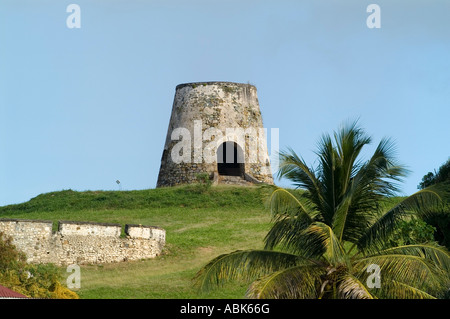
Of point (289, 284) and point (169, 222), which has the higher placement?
point (289, 284)

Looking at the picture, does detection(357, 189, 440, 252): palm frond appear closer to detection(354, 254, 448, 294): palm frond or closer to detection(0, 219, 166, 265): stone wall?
detection(354, 254, 448, 294): palm frond

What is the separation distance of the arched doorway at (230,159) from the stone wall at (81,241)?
16.4 metres

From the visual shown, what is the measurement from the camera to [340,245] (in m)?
14.6

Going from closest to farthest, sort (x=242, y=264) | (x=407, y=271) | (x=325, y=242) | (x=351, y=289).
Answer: (x=351, y=289)
(x=407, y=271)
(x=325, y=242)
(x=242, y=264)

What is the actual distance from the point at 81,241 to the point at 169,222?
642 centimetres


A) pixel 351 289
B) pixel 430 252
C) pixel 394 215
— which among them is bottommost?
pixel 351 289

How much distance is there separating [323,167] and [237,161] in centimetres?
2782

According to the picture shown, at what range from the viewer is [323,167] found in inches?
628

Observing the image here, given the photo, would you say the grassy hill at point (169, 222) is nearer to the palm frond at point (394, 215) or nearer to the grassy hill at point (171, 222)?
the grassy hill at point (171, 222)

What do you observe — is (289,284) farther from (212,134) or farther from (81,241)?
(212,134)

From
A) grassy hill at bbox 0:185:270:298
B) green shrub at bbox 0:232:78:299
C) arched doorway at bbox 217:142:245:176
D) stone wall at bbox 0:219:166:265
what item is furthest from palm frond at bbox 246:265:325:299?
arched doorway at bbox 217:142:245:176

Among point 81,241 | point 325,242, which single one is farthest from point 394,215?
point 81,241

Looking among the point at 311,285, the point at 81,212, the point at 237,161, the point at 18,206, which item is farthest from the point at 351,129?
the point at 237,161

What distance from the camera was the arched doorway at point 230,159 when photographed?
143 ft
